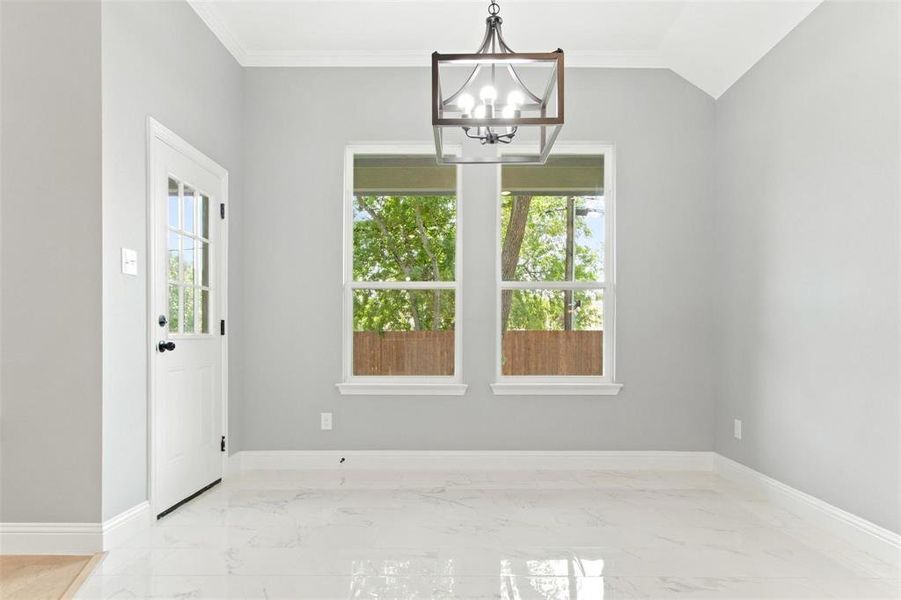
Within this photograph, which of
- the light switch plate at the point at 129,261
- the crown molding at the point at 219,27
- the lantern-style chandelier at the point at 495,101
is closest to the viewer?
the lantern-style chandelier at the point at 495,101

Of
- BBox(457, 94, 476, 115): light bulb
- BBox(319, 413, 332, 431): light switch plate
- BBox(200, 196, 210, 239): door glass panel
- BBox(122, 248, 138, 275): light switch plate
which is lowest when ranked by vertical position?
BBox(319, 413, 332, 431): light switch plate

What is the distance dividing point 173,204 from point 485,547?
2462 mm

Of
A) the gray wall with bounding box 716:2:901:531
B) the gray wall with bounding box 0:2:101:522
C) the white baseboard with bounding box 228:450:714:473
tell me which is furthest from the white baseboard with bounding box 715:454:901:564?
the gray wall with bounding box 0:2:101:522

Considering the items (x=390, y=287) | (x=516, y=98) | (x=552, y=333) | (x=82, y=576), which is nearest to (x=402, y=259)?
(x=390, y=287)

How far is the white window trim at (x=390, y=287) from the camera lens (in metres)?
4.45

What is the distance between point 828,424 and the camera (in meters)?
3.13

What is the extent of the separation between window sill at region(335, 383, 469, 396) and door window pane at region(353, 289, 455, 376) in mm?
131

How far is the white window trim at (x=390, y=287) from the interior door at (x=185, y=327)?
0.86 m

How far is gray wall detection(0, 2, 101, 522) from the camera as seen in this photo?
2.76 m

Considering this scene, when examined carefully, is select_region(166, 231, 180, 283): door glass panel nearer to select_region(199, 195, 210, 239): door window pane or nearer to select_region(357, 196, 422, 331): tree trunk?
select_region(199, 195, 210, 239): door window pane

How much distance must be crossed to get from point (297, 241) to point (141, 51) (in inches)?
65.4

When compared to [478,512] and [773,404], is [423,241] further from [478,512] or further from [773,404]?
[773,404]

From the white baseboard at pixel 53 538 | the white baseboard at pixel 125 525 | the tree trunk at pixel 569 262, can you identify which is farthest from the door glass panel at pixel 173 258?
the tree trunk at pixel 569 262

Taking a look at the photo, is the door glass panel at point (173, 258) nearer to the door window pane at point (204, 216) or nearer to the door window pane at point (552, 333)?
the door window pane at point (204, 216)
